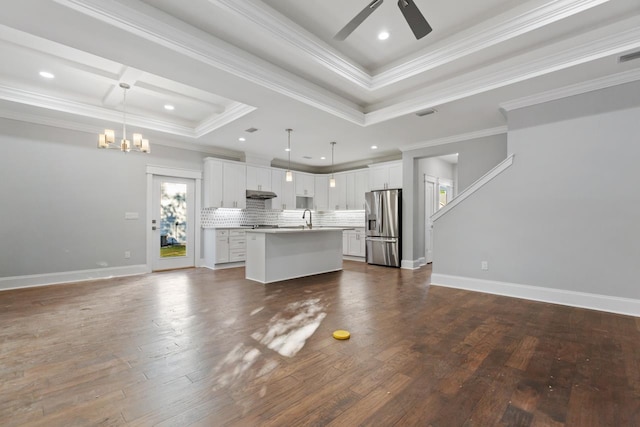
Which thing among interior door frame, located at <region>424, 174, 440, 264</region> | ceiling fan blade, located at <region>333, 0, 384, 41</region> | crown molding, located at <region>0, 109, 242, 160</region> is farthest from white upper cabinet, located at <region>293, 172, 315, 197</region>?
ceiling fan blade, located at <region>333, 0, 384, 41</region>

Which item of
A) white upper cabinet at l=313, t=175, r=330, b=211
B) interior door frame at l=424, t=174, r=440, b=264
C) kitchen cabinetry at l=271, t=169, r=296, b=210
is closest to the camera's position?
interior door frame at l=424, t=174, r=440, b=264

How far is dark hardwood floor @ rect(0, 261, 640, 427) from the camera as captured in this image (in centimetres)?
166

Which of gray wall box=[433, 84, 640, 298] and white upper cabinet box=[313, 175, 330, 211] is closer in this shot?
gray wall box=[433, 84, 640, 298]

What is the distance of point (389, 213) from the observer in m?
6.92

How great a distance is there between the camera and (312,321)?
3.14 m

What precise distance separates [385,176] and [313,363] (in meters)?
5.83

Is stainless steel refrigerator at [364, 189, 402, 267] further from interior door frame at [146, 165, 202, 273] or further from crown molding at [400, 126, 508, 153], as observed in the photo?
interior door frame at [146, 165, 202, 273]

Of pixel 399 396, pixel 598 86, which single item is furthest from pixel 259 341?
pixel 598 86

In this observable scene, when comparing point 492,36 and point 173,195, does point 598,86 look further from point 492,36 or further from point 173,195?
point 173,195

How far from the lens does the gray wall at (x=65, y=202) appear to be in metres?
4.75

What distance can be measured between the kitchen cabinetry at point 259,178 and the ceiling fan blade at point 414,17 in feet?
18.5

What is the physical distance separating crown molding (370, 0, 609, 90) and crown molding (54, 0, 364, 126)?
1.28 meters

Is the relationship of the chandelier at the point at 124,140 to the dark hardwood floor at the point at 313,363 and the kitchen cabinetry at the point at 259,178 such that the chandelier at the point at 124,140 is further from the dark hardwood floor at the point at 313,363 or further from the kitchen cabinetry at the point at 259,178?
the kitchen cabinetry at the point at 259,178

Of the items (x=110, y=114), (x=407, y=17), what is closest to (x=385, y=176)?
(x=407, y=17)
